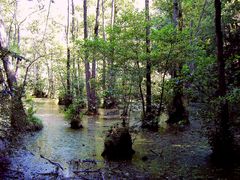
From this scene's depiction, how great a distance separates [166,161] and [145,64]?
5.42m

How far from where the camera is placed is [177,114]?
45.7 ft

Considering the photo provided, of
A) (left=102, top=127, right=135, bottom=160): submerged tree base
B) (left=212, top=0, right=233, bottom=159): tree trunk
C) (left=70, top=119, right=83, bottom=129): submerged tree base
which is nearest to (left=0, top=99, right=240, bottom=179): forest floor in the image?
(left=102, top=127, right=135, bottom=160): submerged tree base

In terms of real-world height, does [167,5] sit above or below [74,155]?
above

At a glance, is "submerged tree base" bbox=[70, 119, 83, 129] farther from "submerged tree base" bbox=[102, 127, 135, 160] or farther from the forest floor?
"submerged tree base" bbox=[102, 127, 135, 160]

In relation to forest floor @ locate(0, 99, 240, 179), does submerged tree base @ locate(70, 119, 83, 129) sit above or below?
above

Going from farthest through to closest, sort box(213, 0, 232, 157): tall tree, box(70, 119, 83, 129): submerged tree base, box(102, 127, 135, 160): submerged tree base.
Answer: box(70, 119, 83, 129): submerged tree base → box(102, 127, 135, 160): submerged tree base → box(213, 0, 232, 157): tall tree

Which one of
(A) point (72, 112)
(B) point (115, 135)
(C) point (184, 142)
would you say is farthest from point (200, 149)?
(A) point (72, 112)

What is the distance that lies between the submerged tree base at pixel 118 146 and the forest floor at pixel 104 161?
235 millimetres

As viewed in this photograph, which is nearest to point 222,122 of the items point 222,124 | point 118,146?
point 222,124

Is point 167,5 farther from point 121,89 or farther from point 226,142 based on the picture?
point 226,142

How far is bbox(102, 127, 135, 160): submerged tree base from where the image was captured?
8.15 metres

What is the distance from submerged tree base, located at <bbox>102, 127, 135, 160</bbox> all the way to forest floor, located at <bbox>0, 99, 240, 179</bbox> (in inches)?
9.2

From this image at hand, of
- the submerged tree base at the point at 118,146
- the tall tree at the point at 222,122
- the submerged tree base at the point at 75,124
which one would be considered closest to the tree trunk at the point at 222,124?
the tall tree at the point at 222,122

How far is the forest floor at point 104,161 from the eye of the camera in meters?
6.68
